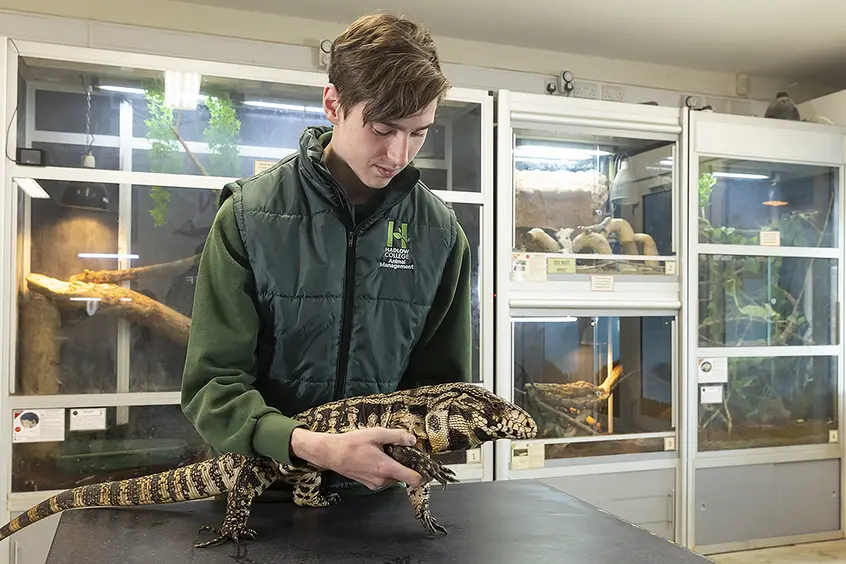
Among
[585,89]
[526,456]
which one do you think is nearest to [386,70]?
[526,456]

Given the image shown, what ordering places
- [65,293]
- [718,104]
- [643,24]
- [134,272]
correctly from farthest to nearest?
[718,104]
[643,24]
[134,272]
[65,293]

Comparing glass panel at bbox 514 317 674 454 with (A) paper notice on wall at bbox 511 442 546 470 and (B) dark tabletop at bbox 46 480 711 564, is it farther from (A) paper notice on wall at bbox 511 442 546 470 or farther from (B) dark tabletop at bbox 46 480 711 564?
(B) dark tabletop at bbox 46 480 711 564

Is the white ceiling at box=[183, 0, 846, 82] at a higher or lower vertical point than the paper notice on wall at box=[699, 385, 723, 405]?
higher

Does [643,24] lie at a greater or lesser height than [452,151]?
greater

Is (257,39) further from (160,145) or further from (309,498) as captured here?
(309,498)

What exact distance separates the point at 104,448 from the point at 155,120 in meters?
1.37

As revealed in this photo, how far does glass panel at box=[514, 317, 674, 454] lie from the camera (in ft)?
11.2

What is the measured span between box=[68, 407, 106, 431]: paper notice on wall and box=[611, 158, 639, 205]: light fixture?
2.66 metres

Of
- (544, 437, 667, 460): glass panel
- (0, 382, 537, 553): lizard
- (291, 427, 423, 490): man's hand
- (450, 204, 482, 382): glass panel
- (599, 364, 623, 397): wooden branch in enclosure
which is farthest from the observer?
(599, 364, 623, 397): wooden branch in enclosure

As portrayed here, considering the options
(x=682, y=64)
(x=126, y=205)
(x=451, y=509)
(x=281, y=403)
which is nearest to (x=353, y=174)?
(x=281, y=403)

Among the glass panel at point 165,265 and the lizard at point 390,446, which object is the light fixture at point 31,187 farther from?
the lizard at point 390,446

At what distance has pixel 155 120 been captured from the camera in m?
2.87

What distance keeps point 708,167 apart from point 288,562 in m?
3.34

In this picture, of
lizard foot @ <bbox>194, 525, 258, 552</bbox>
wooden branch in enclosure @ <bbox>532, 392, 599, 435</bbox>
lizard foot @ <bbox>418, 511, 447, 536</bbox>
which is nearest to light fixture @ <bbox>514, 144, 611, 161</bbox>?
wooden branch in enclosure @ <bbox>532, 392, 599, 435</bbox>
